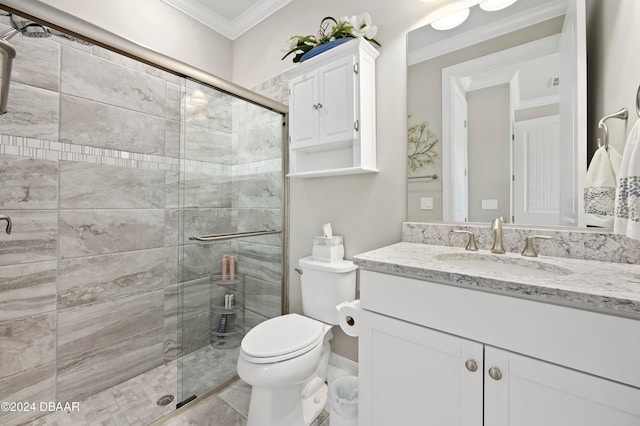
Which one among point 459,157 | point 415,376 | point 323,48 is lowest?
point 415,376

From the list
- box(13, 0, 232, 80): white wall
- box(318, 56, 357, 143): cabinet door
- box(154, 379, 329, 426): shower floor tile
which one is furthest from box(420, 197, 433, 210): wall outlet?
box(13, 0, 232, 80): white wall

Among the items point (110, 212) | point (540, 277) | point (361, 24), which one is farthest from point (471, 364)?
Answer: point (110, 212)

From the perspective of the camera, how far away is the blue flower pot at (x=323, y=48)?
148 centimetres

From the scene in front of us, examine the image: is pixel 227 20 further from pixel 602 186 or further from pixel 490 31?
pixel 602 186

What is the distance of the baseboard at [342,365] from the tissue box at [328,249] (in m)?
0.63

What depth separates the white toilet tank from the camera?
60.0 inches

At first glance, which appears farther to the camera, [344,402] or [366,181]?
[366,181]

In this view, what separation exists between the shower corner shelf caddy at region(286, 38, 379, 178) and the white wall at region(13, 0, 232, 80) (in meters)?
0.94

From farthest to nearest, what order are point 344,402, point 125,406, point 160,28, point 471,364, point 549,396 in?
point 160,28, point 125,406, point 344,402, point 471,364, point 549,396

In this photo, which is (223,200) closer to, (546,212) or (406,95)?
(406,95)

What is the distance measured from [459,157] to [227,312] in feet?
5.44

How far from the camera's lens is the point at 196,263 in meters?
1.61

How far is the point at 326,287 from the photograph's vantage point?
60.7 inches

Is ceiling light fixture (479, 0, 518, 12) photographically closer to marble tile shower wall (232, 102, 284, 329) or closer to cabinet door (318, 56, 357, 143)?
cabinet door (318, 56, 357, 143)
